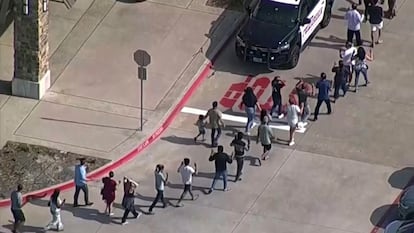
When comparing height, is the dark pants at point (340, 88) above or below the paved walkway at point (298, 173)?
above

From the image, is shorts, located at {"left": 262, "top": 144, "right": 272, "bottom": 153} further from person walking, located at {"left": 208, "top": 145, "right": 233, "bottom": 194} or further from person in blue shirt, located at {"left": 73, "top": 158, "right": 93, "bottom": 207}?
person in blue shirt, located at {"left": 73, "top": 158, "right": 93, "bottom": 207}

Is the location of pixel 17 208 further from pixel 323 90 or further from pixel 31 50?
pixel 323 90

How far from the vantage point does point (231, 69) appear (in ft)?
133

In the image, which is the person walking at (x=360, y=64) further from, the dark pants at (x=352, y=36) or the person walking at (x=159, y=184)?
the person walking at (x=159, y=184)

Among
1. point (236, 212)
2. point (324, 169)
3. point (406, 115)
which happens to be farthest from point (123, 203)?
point (406, 115)

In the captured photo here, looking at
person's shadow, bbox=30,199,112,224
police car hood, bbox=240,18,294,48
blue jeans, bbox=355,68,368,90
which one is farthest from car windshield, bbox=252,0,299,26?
person's shadow, bbox=30,199,112,224

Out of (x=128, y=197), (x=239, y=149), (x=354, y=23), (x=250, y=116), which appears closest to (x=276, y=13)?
(x=354, y=23)

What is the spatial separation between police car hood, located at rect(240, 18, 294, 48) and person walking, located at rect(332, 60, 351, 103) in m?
1.90

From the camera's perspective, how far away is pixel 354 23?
135ft

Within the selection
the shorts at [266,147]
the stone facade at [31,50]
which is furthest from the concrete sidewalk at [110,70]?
the shorts at [266,147]

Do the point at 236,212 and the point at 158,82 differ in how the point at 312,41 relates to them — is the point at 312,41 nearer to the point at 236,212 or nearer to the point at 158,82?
the point at 158,82

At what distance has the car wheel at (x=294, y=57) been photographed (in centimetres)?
4012

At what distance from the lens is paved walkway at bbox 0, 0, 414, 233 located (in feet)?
113

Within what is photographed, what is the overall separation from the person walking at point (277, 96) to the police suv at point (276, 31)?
5.01ft
